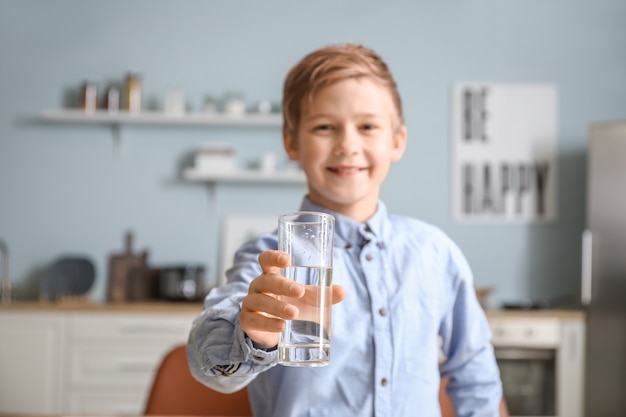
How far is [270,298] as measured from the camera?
95cm

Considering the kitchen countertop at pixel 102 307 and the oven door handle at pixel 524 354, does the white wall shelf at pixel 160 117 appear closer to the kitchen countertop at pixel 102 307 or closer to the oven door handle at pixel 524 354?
the kitchen countertop at pixel 102 307

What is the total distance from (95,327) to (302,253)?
3.90 meters

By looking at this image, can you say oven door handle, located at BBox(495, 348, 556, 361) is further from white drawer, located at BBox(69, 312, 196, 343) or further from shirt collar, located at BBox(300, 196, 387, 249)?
Result: shirt collar, located at BBox(300, 196, 387, 249)

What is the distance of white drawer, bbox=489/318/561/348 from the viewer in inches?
180

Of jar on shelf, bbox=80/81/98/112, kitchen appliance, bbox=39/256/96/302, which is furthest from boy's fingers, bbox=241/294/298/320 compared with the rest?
jar on shelf, bbox=80/81/98/112

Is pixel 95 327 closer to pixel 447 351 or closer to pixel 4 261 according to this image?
pixel 4 261

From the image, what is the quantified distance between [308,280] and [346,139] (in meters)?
0.44

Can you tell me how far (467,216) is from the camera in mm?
5285

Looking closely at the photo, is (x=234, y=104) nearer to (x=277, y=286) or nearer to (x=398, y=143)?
(x=398, y=143)

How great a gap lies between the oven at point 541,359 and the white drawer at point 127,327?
164 cm

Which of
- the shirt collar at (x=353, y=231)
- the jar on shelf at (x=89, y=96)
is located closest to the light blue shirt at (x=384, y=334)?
the shirt collar at (x=353, y=231)

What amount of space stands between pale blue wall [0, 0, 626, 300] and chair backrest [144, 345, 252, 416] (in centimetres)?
360

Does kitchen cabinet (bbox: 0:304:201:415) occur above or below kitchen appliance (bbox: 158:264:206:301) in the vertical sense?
below

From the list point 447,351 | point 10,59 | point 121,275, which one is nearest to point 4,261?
point 121,275
